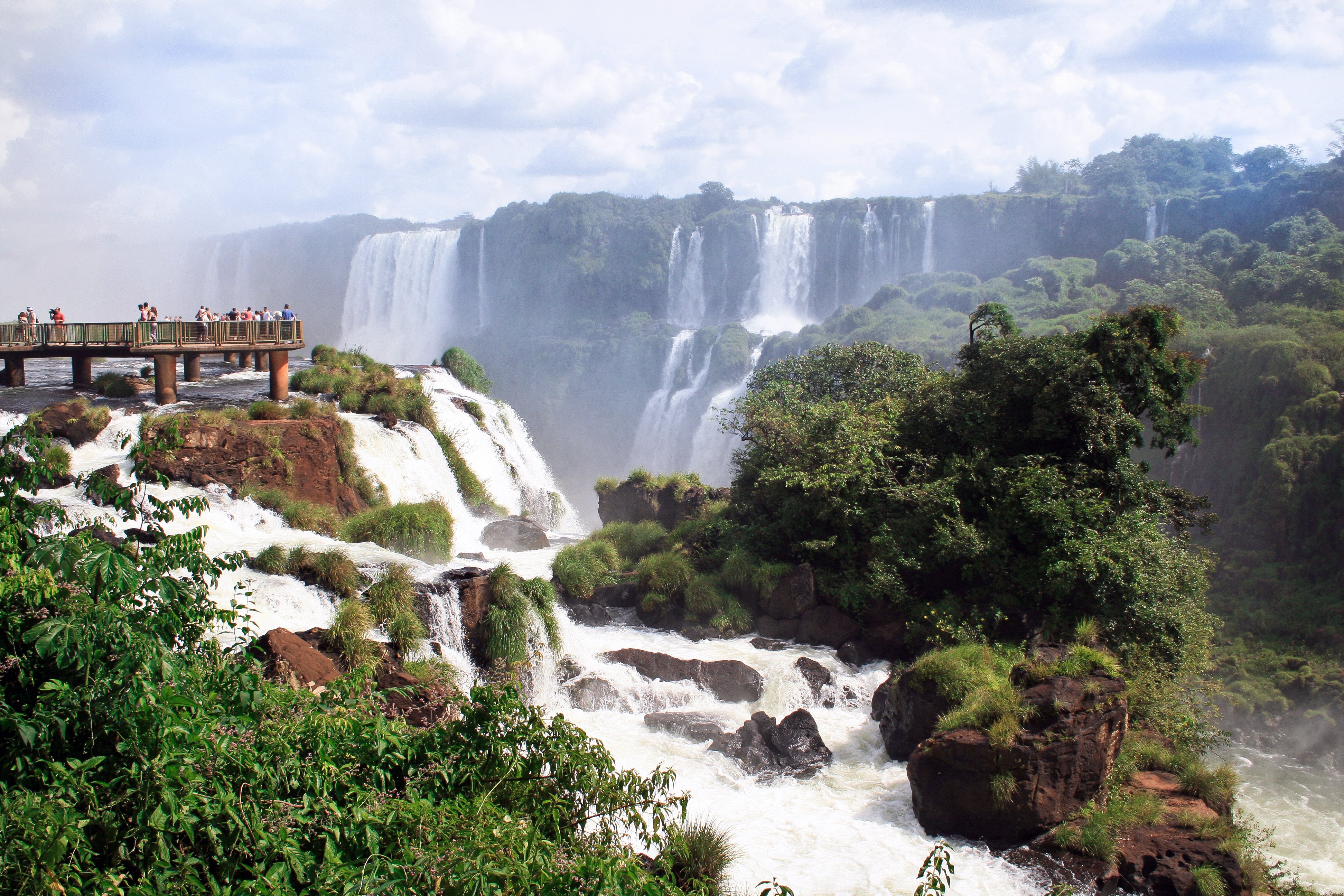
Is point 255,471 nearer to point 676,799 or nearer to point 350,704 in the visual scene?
point 350,704

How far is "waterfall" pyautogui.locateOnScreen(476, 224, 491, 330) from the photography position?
73000 millimetres

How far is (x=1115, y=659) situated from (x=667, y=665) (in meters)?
6.48

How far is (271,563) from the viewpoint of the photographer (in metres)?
13.1

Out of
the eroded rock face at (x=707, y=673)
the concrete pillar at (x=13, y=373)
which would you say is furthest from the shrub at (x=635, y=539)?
the concrete pillar at (x=13, y=373)

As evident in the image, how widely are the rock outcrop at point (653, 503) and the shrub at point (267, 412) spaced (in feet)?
25.7

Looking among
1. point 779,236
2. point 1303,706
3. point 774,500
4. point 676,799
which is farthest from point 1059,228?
point 676,799

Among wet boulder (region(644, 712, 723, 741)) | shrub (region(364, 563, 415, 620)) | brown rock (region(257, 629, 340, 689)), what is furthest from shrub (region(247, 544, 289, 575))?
wet boulder (region(644, 712, 723, 741))

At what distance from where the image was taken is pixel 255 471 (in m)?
16.9

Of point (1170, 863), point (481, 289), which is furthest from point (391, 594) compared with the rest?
point (481, 289)

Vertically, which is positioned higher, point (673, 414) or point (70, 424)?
point (70, 424)

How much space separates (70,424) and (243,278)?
7179 centimetres

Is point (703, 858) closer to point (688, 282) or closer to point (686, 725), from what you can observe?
point (686, 725)

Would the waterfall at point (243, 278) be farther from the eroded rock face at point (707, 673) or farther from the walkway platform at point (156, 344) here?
the eroded rock face at point (707, 673)

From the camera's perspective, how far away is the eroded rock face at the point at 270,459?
1588 centimetres
